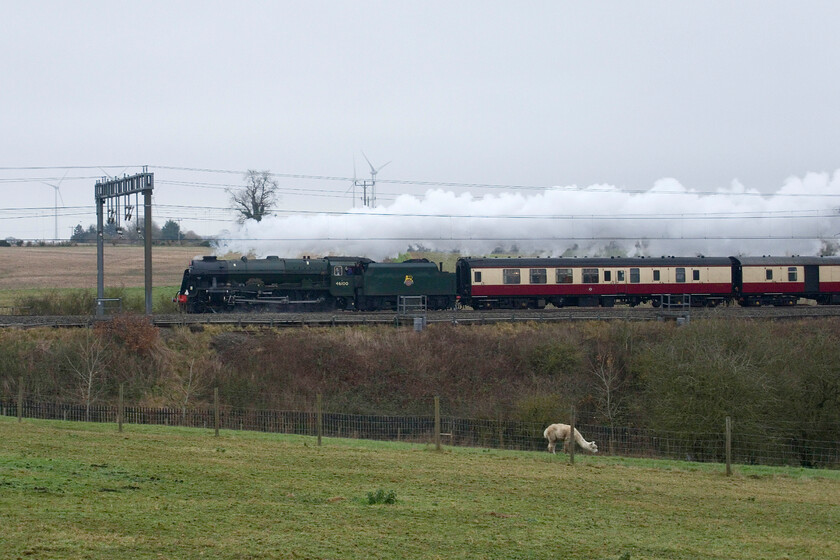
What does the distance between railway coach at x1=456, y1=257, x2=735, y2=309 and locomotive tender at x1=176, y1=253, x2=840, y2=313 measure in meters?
0.06

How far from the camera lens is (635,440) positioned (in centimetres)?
2661

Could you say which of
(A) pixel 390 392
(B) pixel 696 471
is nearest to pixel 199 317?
(A) pixel 390 392

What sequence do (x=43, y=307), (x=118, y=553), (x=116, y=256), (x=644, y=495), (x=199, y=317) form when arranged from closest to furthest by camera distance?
(x=118, y=553) → (x=644, y=495) → (x=199, y=317) → (x=43, y=307) → (x=116, y=256)

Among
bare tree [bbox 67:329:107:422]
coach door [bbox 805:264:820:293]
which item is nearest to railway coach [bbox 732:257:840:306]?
coach door [bbox 805:264:820:293]

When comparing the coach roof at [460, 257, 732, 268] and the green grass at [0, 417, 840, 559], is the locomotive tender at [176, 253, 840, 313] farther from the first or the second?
the green grass at [0, 417, 840, 559]

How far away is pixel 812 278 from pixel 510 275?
67.2 feet

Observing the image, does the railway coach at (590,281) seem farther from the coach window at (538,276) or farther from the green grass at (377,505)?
the green grass at (377,505)

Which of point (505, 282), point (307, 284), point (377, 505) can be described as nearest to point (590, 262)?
point (505, 282)

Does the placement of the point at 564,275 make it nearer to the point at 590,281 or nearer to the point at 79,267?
the point at 590,281

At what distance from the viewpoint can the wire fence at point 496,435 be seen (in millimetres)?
25094

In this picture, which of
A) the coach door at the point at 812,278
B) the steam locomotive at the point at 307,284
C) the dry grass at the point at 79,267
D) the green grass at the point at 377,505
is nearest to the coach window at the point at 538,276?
the steam locomotive at the point at 307,284

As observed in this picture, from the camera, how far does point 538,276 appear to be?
173 ft

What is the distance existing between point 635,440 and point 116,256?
9532 cm

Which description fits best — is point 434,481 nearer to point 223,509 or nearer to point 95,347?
point 223,509
